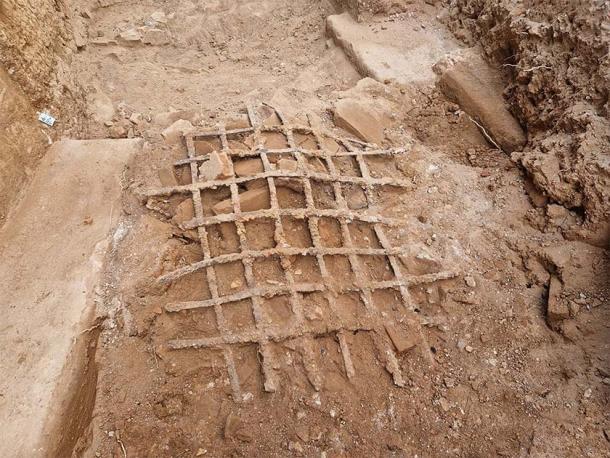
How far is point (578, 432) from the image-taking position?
1.99m

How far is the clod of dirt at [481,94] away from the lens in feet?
10.0

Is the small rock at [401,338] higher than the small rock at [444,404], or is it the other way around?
the small rock at [401,338]

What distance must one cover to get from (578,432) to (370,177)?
5.56ft

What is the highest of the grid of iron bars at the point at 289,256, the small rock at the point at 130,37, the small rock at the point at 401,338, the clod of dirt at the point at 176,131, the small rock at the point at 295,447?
the small rock at the point at 130,37

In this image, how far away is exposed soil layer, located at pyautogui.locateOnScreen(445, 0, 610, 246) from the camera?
96.0 inches

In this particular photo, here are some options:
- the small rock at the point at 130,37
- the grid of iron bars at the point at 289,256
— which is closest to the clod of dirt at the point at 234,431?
the grid of iron bars at the point at 289,256

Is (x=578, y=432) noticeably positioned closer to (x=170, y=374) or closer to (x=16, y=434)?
(x=170, y=374)

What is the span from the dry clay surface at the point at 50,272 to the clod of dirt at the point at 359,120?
1402 millimetres

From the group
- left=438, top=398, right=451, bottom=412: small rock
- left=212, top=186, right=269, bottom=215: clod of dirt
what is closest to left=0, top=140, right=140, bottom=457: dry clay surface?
left=212, top=186, right=269, bottom=215: clod of dirt

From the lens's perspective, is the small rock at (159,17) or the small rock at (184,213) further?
the small rock at (159,17)

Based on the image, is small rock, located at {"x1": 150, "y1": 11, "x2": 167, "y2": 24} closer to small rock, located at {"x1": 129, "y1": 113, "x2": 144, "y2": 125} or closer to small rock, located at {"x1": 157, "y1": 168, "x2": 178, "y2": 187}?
small rock, located at {"x1": 129, "y1": 113, "x2": 144, "y2": 125}

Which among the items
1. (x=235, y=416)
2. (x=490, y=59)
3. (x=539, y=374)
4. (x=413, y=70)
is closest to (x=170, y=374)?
(x=235, y=416)

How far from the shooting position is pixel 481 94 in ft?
10.6

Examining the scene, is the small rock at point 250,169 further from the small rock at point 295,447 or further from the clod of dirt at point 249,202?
the small rock at point 295,447
